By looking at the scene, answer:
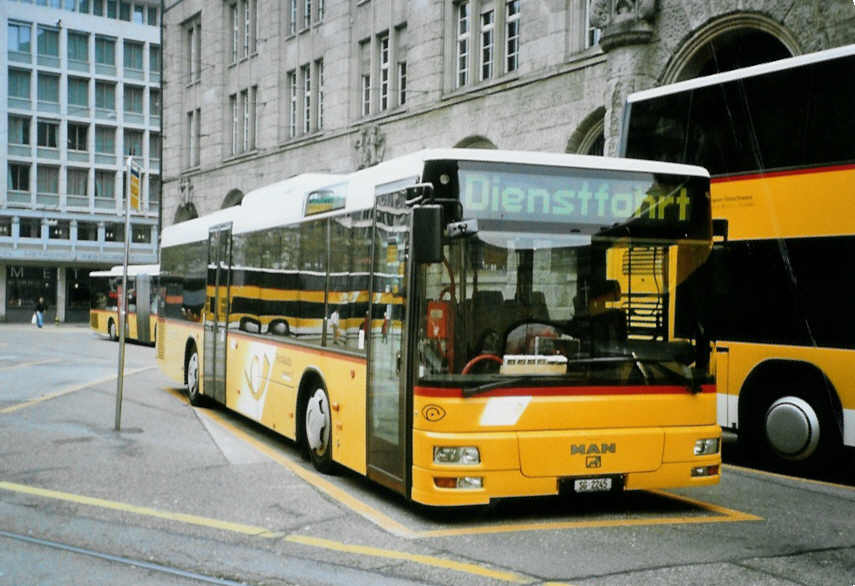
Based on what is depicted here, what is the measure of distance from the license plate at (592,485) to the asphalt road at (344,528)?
0.89ft

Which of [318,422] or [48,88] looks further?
[48,88]

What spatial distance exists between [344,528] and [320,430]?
244cm

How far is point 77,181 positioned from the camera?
241 feet

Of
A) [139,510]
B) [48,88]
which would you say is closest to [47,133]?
[48,88]

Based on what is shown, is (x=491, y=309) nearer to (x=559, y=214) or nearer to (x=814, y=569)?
(x=559, y=214)

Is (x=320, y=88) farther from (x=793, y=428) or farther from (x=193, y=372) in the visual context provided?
(x=793, y=428)

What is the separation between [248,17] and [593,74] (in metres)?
23.3

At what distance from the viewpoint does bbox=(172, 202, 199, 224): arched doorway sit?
159ft


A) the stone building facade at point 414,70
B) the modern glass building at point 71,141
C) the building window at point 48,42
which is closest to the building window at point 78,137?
the modern glass building at point 71,141

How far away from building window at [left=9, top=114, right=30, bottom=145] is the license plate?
69.3 metres

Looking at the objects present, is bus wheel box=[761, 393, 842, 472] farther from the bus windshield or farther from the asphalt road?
the bus windshield

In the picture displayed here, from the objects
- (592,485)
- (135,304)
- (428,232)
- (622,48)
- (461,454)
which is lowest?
(592,485)

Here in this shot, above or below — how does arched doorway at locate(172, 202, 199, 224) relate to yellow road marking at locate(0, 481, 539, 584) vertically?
above

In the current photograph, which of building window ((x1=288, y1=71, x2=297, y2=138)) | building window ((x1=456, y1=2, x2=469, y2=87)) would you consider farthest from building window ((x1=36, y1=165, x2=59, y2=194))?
building window ((x1=456, y1=2, x2=469, y2=87))
